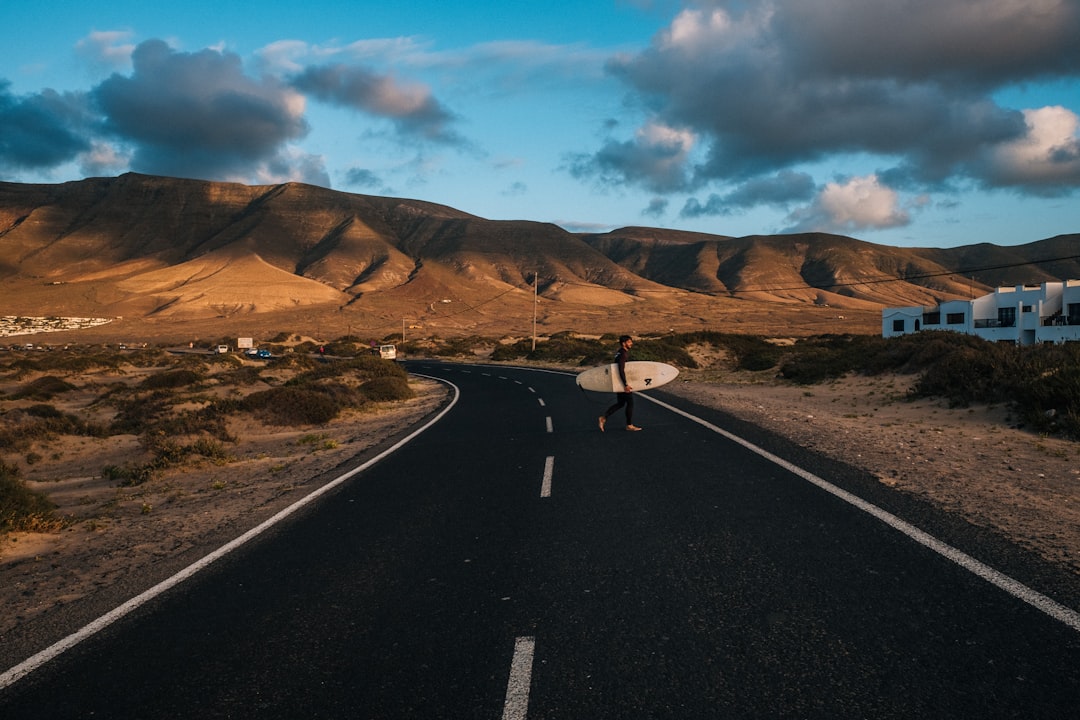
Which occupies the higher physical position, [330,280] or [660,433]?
[330,280]

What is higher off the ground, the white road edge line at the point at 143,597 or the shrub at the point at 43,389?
the white road edge line at the point at 143,597

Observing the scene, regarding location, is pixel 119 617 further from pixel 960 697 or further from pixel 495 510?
pixel 960 697

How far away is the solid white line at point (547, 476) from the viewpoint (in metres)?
8.34

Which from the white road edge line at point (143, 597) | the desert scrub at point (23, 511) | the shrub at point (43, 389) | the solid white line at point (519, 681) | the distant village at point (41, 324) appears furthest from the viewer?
the distant village at point (41, 324)

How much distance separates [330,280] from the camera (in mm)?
167250

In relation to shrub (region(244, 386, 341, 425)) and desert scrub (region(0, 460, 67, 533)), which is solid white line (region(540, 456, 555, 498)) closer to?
desert scrub (region(0, 460, 67, 533))

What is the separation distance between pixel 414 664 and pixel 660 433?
979cm

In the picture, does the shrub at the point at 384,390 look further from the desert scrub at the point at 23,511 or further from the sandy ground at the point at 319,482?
the desert scrub at the point at 23,511

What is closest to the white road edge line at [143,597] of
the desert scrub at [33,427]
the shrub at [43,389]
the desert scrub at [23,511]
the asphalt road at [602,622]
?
the asphalt road at [602,622]

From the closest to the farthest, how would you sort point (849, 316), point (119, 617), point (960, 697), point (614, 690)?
1. point (960, 697)
2. point (614, 690)
3. point (119, 617)
4. point (849, 316)

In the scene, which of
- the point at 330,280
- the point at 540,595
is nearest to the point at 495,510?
the point at 540,595

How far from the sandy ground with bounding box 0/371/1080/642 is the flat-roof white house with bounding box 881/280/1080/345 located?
45467mm

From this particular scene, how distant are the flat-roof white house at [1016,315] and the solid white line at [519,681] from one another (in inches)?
2257

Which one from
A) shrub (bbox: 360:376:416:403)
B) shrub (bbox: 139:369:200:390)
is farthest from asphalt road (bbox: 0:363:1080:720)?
shrub (bbox: 139:369:200:390)
